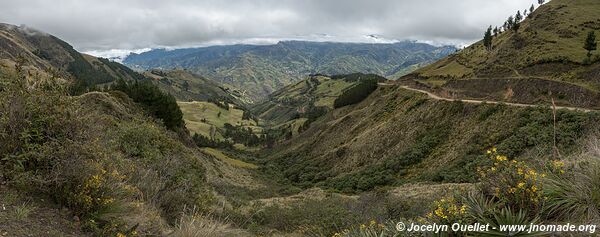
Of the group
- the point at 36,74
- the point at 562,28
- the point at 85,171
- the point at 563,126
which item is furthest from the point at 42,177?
the point at 562,28

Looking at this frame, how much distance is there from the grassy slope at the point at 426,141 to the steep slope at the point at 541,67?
13.1 ft

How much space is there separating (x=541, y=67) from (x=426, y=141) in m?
39.3

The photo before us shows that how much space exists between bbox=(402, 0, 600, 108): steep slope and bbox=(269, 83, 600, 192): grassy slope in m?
3.99

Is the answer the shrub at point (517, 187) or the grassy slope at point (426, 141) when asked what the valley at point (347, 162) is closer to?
the shrub at point (517, 187)

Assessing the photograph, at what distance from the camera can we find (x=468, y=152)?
33.3m

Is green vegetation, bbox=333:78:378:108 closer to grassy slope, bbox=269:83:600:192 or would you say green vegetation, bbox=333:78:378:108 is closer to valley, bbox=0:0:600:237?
valley, bbox=0:0:600:237

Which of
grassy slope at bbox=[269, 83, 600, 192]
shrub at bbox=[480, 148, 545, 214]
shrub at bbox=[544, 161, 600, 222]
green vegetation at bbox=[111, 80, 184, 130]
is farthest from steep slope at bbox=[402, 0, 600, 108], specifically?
green vegetation at bbox=[111, 80, 184, 130]

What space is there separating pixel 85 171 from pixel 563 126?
109 ft

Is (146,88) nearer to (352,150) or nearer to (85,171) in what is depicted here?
(352,150)

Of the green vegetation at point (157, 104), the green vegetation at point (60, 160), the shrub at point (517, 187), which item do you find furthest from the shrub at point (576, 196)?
the green vegetation at point (157, 104)

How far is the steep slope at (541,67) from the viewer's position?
41.2m

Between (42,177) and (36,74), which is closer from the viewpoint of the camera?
(42,177)

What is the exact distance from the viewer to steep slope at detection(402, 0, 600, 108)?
1622 inches

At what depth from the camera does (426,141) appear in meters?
41.1
